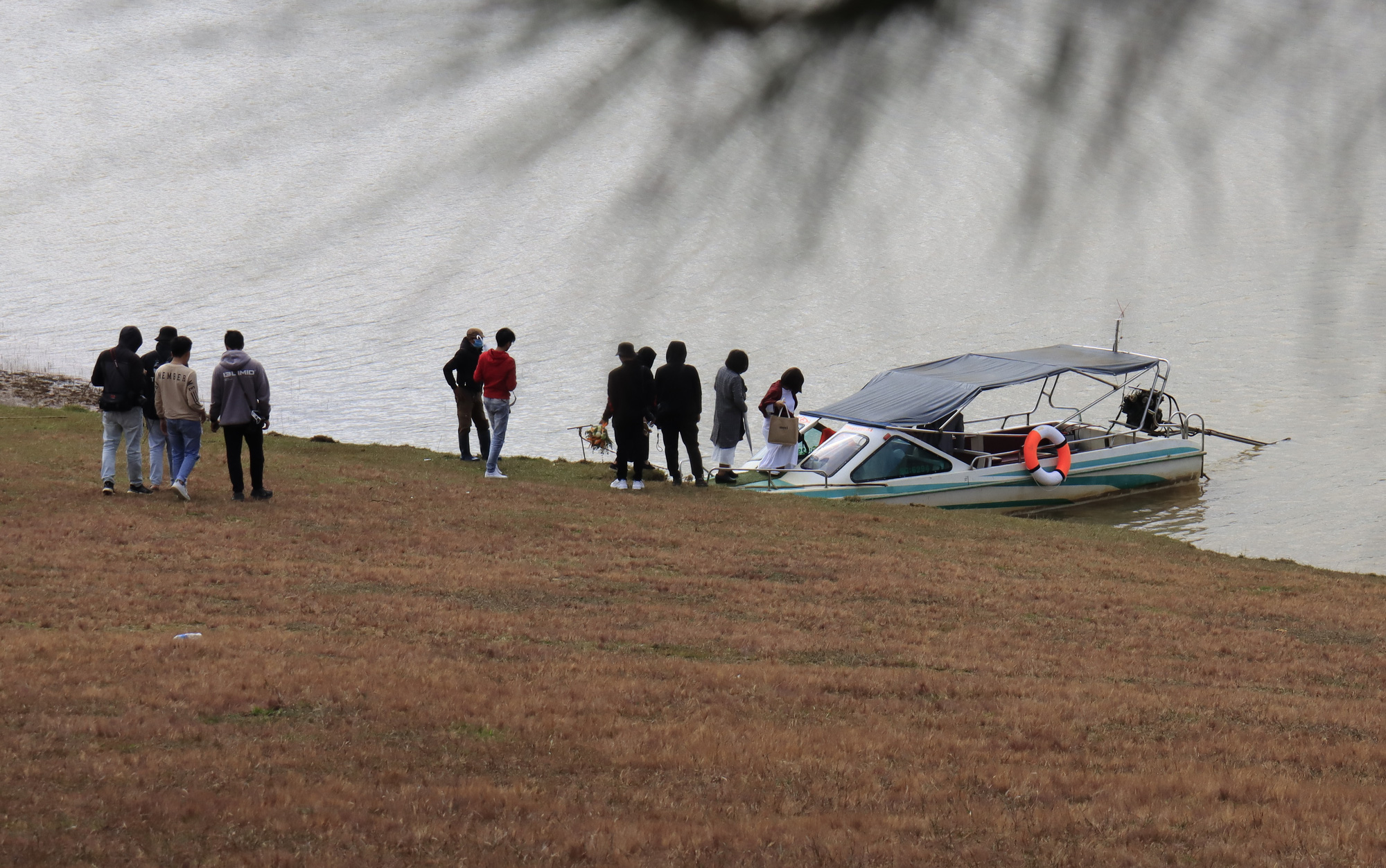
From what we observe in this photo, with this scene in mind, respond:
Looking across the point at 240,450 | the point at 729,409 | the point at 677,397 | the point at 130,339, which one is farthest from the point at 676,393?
the point at 130,339

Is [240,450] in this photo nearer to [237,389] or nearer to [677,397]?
[237,389]

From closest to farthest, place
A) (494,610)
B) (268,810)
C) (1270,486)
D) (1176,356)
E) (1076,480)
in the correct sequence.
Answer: (268,810) → (494,610) → (1076,480) → (1270,486) → (1176,356)

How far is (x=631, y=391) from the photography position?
17.9 m

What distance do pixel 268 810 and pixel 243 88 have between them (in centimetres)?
9073

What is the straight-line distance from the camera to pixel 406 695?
780cm

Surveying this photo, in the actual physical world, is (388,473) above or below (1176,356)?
below

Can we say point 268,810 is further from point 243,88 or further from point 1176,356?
point 243,88

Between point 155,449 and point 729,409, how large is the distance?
8277 mm

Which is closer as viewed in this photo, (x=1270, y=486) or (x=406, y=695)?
(x=406, y=695)

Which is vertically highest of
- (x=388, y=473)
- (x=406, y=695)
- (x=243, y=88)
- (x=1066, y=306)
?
(x=243, y=88)

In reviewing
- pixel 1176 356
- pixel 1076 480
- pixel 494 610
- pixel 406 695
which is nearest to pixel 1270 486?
pixel 1076 480

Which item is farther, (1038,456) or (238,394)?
(1038,456)

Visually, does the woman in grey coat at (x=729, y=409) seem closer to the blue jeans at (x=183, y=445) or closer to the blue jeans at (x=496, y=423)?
the blue jeans at (x=496, y=423)

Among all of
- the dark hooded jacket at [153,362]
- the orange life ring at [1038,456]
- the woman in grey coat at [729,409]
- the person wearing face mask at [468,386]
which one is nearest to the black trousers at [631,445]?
the woman in grey coat at [729,409]
